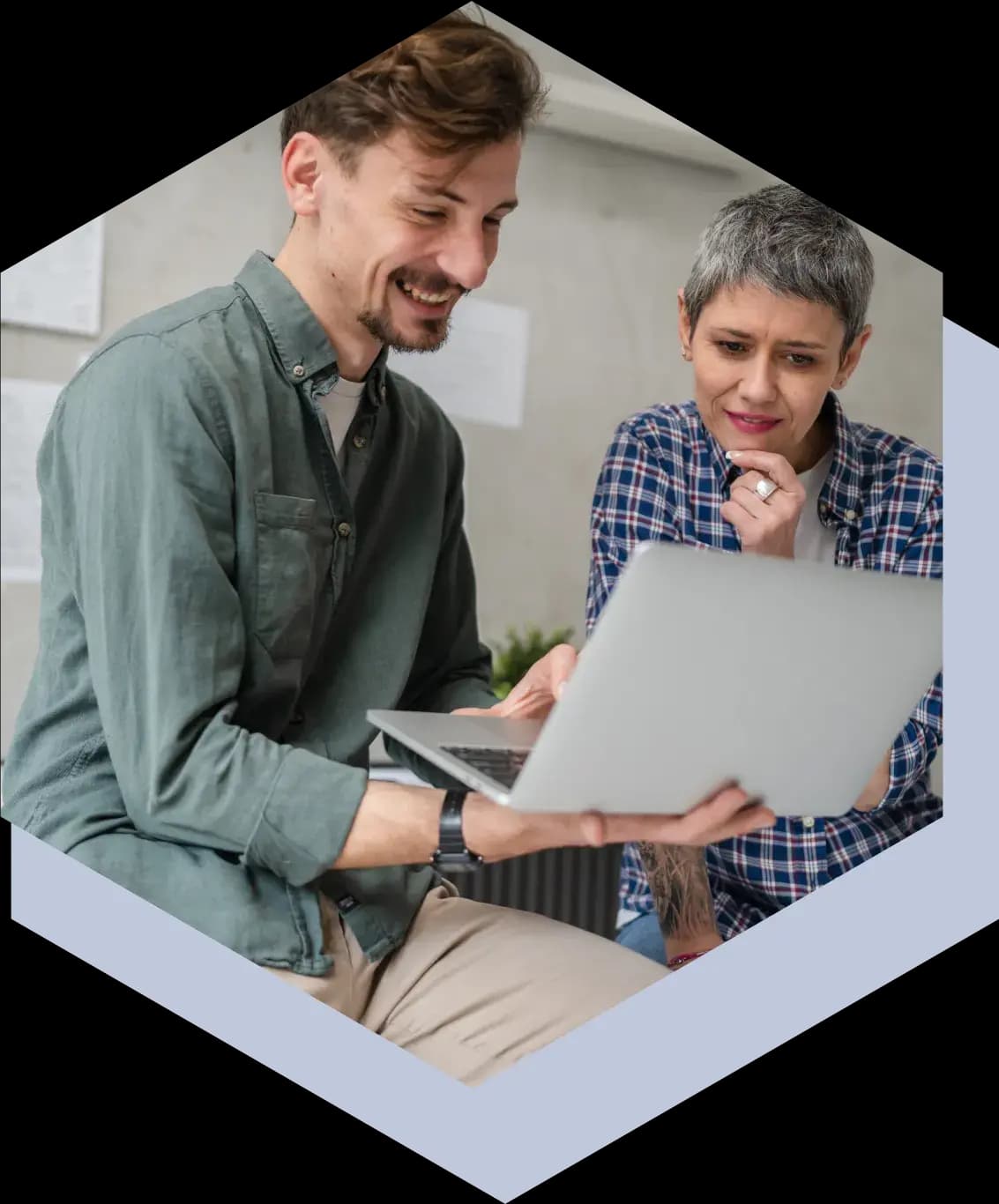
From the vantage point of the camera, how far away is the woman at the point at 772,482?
1.39 m

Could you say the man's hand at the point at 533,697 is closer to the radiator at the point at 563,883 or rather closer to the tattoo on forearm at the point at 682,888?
the tattoo on forearm at the point at 682,888

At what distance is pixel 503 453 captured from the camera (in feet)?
6.57

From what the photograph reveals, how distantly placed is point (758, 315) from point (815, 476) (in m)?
0.20

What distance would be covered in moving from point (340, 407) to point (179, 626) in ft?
0.98

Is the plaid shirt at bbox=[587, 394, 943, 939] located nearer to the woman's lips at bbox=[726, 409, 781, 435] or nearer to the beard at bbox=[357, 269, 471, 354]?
the woman's lips at bbox=[726, 409, 781, 435]

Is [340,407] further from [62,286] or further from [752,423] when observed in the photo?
[62,286]

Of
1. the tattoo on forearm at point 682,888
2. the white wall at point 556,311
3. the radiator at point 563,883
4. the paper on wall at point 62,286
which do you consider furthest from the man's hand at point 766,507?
the paper on wall at point 62,286

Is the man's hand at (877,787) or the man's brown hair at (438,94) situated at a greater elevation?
the man's brown hair at (438,94)

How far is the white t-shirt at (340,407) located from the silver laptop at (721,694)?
0.96ft

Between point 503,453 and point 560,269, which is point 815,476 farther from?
point 503,453

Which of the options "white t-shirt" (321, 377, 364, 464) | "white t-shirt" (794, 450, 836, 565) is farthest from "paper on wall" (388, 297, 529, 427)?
"white t-shirt" (794, 450, 836, 565)

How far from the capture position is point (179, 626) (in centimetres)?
125

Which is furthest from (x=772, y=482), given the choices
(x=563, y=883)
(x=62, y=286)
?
(x=62, y=286)

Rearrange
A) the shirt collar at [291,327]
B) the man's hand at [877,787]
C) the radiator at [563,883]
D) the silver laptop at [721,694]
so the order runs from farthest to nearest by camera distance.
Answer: the radiator at [563,883]
the man's hand at [877,787]
the shirt collar at [291,327]
the silver laptop at [721,694]
